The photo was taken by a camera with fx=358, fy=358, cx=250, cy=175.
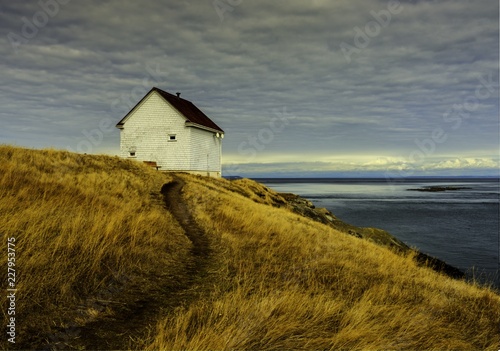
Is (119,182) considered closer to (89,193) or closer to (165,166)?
(89,193)

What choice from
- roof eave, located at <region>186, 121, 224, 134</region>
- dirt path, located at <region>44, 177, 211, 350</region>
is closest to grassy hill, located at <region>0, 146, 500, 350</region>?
dirt path, located at <region>44, 177, 211, 350</region>

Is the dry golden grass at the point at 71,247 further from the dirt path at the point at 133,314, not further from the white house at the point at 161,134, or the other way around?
the white house at the point at 161,134

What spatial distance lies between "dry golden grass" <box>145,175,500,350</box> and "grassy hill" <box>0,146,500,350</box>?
0.08ft

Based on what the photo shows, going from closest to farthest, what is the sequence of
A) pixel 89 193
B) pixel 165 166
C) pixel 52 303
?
pixel 52 303 < pixel 89 193 < pixel 165 166

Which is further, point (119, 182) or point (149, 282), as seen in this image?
point (119, 182)

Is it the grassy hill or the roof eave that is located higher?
the roof eave

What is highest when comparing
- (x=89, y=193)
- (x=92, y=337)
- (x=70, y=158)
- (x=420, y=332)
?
→ (x=70, y=158)

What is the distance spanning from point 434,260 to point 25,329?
22.7 meters

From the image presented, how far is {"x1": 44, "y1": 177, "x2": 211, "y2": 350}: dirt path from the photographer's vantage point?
171 inches

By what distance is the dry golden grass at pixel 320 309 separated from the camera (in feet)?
15.5

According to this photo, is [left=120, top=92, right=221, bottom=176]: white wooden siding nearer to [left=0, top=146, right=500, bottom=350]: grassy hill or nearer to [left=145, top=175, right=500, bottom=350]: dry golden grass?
[left=0, top=146, right=500, bottom=350]: grassy hill

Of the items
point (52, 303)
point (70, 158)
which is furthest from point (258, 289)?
point (70, 158)

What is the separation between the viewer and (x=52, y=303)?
506cm

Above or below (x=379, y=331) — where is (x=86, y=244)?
above
